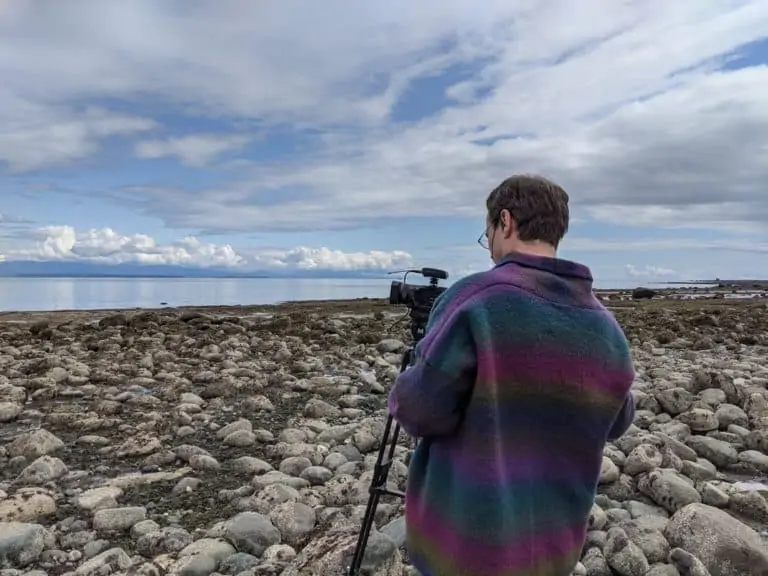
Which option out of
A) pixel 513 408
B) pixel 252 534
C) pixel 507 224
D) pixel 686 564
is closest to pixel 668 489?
pixel 686 564

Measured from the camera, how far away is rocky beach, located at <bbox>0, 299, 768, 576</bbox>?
4.11 meters

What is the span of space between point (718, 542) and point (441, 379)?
315 cm

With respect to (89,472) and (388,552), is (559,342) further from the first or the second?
(89,472)

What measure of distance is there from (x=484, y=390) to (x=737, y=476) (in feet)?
18.0

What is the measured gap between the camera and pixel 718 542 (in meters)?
4.17

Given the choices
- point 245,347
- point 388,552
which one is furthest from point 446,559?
point 245,347

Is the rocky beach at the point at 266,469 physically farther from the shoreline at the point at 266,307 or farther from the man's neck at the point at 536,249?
the shoreline at the point at 266,307

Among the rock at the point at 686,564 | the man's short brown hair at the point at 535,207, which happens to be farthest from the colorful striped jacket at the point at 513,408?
the rock at the point at 686,564

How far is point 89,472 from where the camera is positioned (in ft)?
19.3

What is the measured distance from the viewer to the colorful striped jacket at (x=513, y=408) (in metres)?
2.02

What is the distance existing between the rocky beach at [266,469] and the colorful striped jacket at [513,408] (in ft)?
5.18

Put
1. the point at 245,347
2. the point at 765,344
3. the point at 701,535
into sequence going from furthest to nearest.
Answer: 1. the point at 765,344
2. the point at 245,347
3. the point at 701,535

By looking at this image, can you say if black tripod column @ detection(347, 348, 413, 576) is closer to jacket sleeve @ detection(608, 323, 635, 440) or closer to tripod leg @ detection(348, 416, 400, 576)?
tripod leg @ detection(348, 416, 400, 576)

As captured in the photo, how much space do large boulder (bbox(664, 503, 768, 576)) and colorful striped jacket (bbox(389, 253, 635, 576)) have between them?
97.8 inches
